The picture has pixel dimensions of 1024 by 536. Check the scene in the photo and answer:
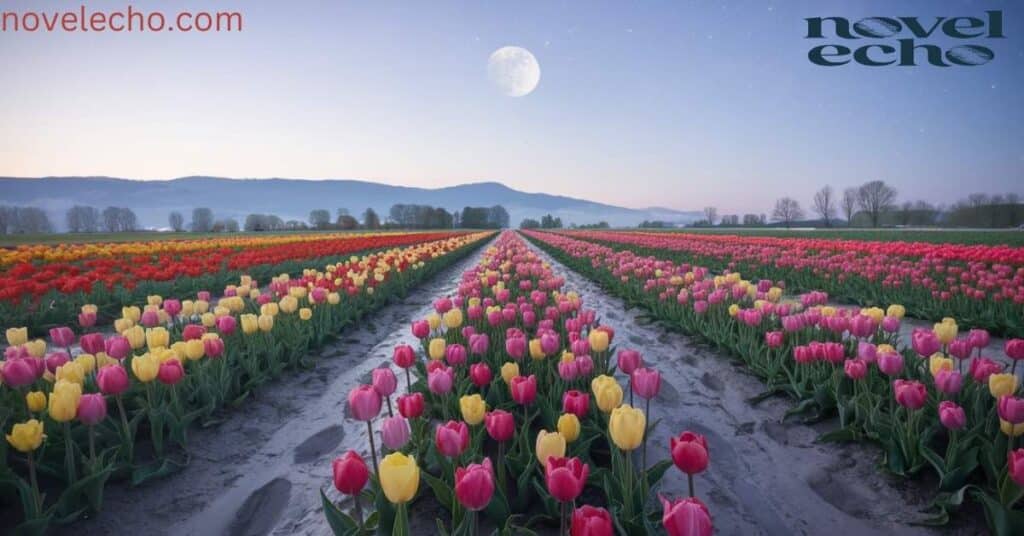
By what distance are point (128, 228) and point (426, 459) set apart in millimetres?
175692

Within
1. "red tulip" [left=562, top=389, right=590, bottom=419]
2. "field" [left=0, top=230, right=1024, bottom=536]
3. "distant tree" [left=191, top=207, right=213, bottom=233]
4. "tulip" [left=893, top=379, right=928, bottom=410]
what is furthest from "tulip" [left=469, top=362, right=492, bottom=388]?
"distant tree" [left=191, top=207, right=213, bottom=233]

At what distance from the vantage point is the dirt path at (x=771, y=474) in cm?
254

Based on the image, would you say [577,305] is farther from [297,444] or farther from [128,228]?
[128,228]

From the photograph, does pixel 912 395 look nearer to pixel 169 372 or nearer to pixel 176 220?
pixel 169 372

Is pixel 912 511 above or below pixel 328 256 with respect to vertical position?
below

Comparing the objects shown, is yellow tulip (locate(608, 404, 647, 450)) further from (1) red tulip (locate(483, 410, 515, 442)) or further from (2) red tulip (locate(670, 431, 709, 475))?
Result: (1) red tulip (locate(483, 410, 515, 442))

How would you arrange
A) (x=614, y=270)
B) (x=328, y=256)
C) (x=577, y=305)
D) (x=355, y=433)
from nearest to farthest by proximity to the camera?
(x=355, y=433), (x=577, y=305), (x=614, y=270), (x=328, y=256)

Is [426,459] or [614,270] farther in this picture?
[614,270]

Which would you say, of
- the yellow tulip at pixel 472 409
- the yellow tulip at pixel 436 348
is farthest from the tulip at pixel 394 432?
the yellow tulip at pixel 436 348

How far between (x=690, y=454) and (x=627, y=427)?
10.6 inches

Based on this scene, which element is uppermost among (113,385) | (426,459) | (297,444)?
(113,385)

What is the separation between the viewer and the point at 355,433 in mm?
3799

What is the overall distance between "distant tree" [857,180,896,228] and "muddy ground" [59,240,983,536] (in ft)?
360

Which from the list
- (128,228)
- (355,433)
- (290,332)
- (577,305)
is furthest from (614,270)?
(128,228)
